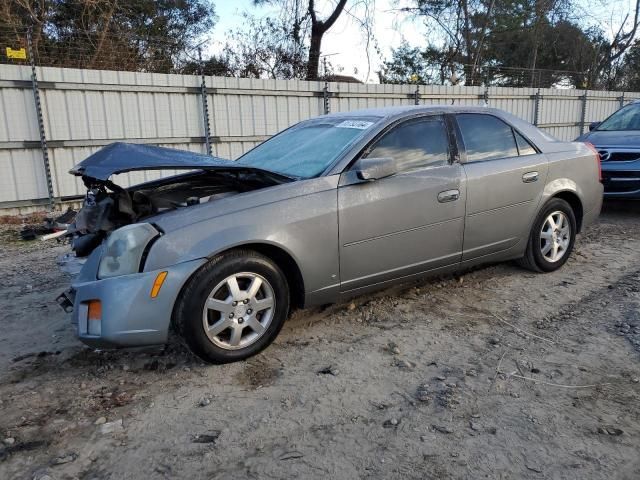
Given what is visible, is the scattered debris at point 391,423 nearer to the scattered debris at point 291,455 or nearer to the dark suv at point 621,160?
the scattered debris at point 291,455

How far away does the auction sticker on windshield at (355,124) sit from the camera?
3829 mm

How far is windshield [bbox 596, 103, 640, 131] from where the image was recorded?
25.7ft

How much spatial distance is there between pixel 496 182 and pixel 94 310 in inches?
123

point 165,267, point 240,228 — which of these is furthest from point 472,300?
point 165,267

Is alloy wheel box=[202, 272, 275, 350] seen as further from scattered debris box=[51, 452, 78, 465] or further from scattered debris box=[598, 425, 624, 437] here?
scattered debris box=[598, 425, 624, 437]

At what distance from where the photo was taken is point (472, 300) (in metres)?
4.22

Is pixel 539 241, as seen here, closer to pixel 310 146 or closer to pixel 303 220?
pixel 310 146

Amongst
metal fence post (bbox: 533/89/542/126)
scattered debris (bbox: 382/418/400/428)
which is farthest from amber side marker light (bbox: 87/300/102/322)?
metal fence post (bbox: 533/89/542/126)

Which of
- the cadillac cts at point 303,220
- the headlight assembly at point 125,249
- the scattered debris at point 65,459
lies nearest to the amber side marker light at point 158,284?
the cadillac cts at point 303,220

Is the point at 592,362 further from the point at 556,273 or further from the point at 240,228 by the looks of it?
the point at 240,228

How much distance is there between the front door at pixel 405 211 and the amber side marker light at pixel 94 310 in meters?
1.52

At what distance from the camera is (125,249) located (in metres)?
2.94

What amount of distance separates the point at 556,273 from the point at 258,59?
1345 cm

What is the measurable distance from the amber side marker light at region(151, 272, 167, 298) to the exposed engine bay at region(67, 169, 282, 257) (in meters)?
0.50
